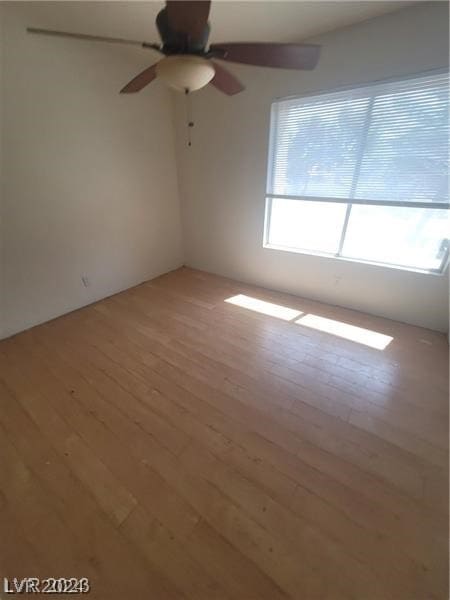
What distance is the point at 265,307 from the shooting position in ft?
9.12

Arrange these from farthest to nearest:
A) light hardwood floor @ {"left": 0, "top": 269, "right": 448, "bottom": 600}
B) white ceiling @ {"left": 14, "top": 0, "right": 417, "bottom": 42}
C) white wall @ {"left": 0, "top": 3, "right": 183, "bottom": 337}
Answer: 1. white wall @ {"left": 0, "top": 3, "right": 183, "bottom": 337}
2. white ceiling @ {"left": 14, "top": 0, "right": 417, "bottom": 42}
3. light hardwood floor @ {"left": 0, "top": 269, "right": 448, "bottom": 600}

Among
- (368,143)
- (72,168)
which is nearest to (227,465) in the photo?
(368,143)

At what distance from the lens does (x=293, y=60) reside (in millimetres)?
1124

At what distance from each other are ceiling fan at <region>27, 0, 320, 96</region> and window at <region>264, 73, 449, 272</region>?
127cm

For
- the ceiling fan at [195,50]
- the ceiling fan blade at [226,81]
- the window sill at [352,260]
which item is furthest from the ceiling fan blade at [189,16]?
the window sill at [352,260]

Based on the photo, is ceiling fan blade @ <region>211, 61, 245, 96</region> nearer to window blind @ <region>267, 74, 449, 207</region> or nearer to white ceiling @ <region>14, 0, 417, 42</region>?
white ceiling @ <region>14, 0, 417, 42</region>

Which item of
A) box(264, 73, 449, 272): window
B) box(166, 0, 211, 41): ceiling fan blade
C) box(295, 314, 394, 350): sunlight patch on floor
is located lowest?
box(295, 314, 394, 350): sunlight patch on floor

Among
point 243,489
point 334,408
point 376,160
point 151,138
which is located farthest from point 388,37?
point 243,489

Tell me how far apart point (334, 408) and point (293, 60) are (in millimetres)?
1961

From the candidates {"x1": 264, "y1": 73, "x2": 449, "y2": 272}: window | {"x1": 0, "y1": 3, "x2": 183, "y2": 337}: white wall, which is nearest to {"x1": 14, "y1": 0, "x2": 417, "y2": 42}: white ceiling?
{"x1": 0, "y1": 3, "x2": 183, "y2": 337}: white wall

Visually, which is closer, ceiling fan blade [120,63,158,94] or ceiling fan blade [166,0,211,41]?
ceiling fan blade [166,0,211,41]

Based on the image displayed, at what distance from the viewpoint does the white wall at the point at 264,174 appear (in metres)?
1.77

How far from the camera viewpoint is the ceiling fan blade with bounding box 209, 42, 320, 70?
1.05 m

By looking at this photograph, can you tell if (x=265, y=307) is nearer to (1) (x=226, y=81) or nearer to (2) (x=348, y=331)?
(2) (x=348, y=331)
